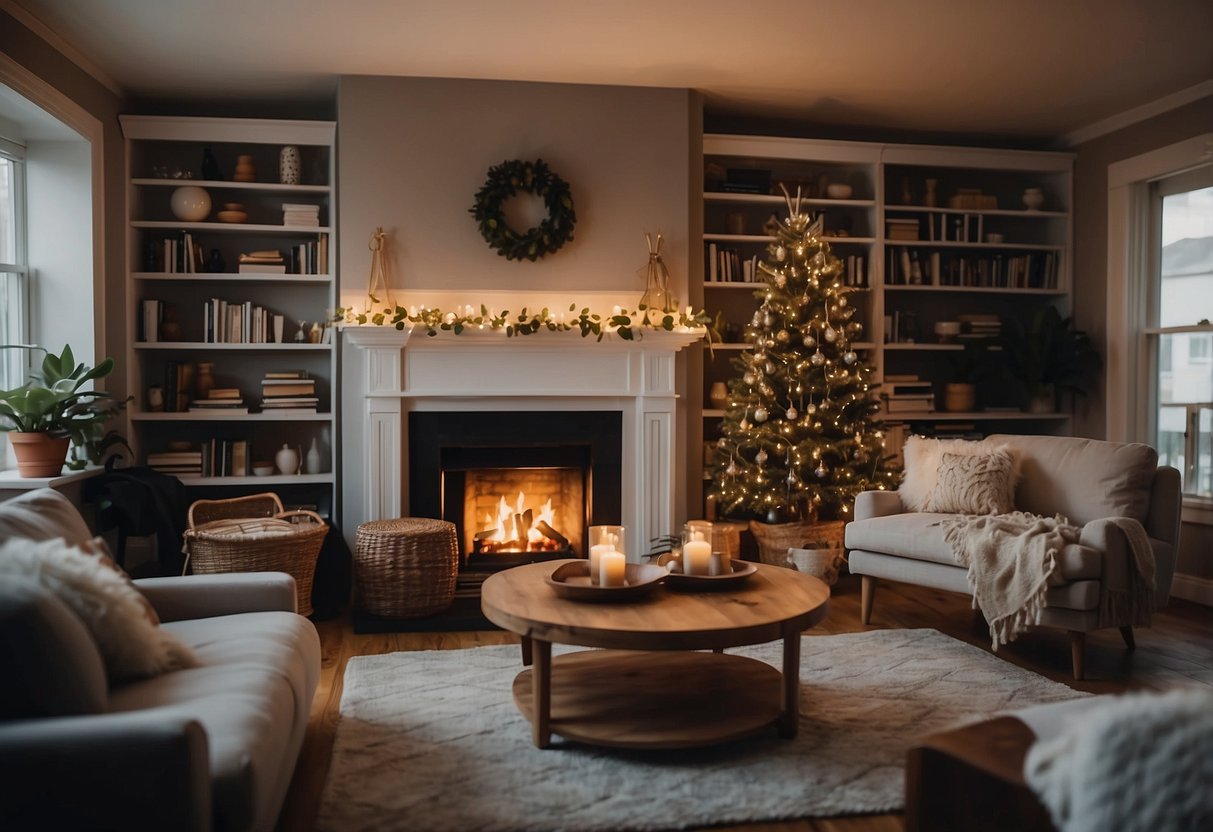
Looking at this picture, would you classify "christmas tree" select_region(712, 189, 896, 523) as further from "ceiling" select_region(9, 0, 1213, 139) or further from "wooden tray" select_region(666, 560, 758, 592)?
"wooden tray" select_region(666, 560, 758, 592)

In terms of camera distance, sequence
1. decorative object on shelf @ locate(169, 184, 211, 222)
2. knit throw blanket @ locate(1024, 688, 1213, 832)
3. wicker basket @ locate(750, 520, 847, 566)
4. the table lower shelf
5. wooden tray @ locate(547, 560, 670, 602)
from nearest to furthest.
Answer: knit throw blanket @ locate(1024, 688, 1213, 832), the table lower shelf, wooden tray @ locate(547, 560, 670, 602), wicker basket @ locate(750, 520, 847, 566), decorative object on shelf @ locate(169, 184, 211, 222)

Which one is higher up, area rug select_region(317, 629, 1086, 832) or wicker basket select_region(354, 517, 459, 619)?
wicker basket select_region(354, 517, 459, 619)

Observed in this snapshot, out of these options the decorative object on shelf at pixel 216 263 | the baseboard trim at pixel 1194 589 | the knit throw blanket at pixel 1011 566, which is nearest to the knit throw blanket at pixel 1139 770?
the knit throw blanket at pixel 1011 566

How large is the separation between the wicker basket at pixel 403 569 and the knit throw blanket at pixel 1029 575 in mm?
2338

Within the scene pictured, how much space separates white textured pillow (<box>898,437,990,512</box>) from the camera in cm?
450

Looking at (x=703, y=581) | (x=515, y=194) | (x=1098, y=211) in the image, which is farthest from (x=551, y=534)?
(x=1098, y=211)

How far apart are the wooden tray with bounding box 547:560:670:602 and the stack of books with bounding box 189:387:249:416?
2761 millimetres

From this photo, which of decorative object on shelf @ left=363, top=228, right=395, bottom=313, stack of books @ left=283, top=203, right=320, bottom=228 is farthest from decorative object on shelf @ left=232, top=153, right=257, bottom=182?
decorative object on shelf @ left=363, top=228, right=395, bottom=313

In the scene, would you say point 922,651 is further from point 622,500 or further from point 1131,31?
point 1131,31

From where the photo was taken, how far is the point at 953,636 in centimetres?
423

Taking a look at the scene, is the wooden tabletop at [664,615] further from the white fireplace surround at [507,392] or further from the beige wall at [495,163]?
the beige wall at [495,163]

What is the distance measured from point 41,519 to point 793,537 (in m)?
3.63

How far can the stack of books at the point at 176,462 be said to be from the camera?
5.10 meters

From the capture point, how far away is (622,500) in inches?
202
